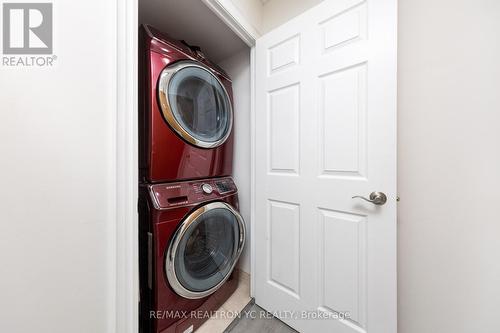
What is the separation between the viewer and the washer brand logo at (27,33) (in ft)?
1.57

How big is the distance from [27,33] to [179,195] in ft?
2.42

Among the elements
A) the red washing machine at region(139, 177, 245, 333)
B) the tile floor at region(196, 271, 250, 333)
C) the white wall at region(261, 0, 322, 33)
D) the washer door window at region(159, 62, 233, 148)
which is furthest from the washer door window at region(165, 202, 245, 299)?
the white wall at region(261, 0, 322, 33)

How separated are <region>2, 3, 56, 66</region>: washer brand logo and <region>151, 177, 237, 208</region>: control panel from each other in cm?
59

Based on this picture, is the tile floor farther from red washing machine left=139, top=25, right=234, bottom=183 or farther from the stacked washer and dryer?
red washing machine left=139, top=25, right=234, bottom=183

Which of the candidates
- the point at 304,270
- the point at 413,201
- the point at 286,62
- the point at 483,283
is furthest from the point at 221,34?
the point at 483,283

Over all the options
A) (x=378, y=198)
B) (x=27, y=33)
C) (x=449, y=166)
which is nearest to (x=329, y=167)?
(x=378, y=198)

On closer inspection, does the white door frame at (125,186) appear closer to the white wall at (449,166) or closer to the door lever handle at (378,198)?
the door lever handle at (378,198)

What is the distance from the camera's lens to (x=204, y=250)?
113 centimetres

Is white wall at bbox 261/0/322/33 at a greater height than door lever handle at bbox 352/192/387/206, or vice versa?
white wall at bbox 261/0/322/33

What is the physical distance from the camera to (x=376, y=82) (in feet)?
2.73

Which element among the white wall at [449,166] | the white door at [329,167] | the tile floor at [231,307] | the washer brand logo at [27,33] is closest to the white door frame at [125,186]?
the washer brand logo at [27,33]

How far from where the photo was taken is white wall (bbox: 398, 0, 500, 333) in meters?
0.72

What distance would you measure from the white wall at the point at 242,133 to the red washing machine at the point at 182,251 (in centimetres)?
32

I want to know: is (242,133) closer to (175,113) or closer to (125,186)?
(175,113)
